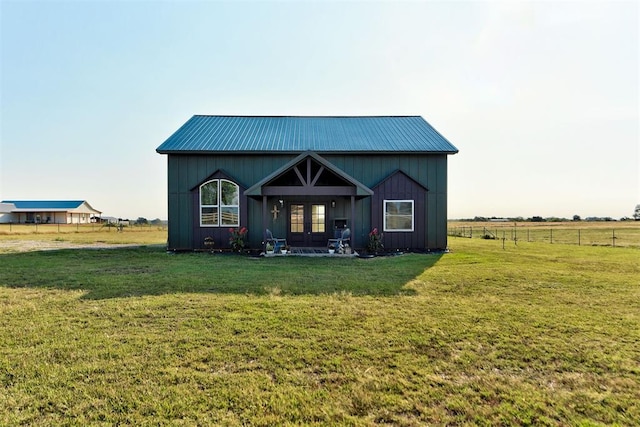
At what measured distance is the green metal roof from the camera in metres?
13.3

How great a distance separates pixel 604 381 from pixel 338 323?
2.75 metres

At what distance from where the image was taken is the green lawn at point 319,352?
8.62 feet

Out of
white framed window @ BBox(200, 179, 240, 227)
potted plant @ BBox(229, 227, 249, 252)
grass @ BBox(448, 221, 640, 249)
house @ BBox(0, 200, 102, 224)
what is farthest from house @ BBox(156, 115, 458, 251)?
house @ BBox(0, 200, 102, 224)

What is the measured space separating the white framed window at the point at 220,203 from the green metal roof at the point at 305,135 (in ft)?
4.51

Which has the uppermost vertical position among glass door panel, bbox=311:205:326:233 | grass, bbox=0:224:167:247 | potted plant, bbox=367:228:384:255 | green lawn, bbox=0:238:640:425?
glass door panel, bbox=311:205:326:233

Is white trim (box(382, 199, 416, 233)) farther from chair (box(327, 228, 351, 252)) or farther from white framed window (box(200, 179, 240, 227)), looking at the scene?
white framed window (box(200, 179, 240, 227))

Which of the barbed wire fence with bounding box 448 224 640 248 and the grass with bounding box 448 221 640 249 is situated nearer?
the barbed wire fence with bounding box 448 224 640 248

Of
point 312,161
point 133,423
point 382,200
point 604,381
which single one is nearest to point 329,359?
point 133,423

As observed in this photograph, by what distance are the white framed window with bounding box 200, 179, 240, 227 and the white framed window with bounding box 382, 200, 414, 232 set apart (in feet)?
19.5

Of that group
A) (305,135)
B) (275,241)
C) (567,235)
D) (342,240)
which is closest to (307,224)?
(275,241)

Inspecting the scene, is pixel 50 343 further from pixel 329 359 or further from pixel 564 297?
pixel 564 297

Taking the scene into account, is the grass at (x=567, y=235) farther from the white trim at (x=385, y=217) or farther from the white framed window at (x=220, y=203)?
the white framed window at (x=220, y=203)

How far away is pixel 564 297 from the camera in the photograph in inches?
233

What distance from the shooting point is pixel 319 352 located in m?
3.58
